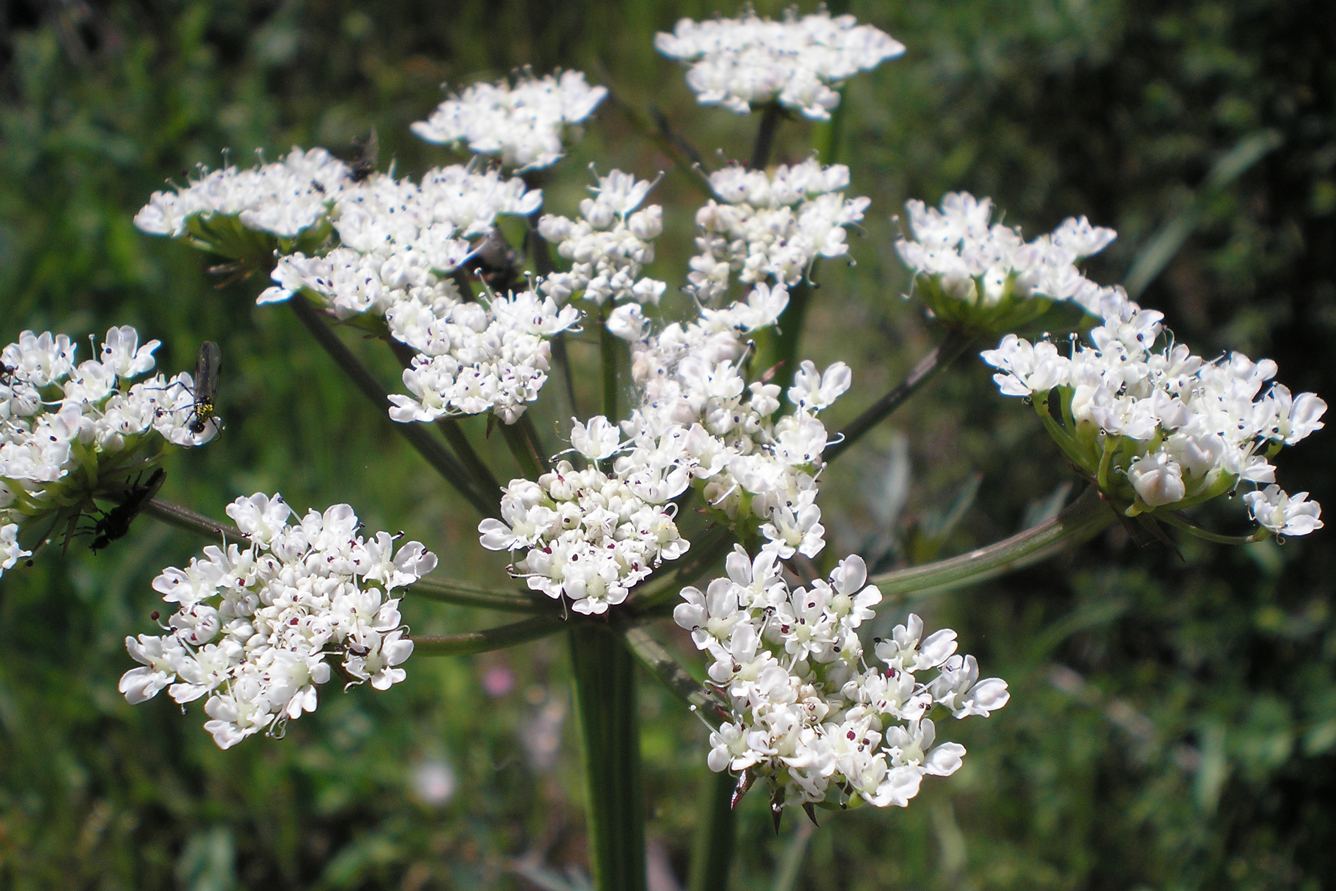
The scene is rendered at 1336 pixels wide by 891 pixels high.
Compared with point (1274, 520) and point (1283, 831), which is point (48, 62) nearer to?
point (1274, 520)

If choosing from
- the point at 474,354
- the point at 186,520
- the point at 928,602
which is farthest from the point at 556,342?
the point at 928,602

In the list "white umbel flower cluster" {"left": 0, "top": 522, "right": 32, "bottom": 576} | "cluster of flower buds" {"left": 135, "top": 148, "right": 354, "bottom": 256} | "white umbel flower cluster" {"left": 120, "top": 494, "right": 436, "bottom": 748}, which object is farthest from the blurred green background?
"white umbel flower cluster" {"left": 0, "top": 522, "right": 32, "bottom": 576}

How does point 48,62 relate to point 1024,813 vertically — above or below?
above

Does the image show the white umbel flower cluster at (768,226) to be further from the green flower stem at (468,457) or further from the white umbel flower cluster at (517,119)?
the green flower stem at (468,457)

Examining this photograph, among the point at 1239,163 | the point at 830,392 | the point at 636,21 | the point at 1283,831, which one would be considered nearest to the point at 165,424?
the point at 830,392

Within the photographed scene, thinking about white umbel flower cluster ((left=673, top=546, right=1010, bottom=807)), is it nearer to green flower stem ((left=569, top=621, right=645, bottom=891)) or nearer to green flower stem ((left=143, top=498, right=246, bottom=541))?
green flower stem ((left=569, top=621, right=645, bottom=891))
